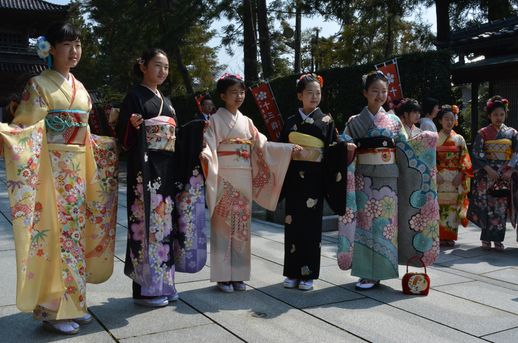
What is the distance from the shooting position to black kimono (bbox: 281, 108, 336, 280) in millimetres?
4453

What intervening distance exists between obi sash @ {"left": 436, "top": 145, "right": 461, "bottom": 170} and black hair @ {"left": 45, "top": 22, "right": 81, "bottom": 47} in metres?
4.77

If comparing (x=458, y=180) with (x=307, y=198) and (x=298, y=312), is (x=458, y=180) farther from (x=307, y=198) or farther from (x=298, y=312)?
(x=298, y=312)

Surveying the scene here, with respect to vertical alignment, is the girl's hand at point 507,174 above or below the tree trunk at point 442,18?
below

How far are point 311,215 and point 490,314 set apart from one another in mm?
1528

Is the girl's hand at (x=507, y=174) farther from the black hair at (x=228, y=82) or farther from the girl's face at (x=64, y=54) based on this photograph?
the girl's face at (x=64, y=54)

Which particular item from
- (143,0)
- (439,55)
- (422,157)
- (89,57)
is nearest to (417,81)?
(439,55)

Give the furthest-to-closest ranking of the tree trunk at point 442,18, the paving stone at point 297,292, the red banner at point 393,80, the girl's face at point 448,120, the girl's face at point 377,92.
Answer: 1. the tree trunk at point 442,18
2. the red banner at point 393,80
3. the girl's face at point 448,120
4. the girl's face at point 377,92
5. the paving stone at point 297,292

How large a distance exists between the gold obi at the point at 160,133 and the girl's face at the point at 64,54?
644mm

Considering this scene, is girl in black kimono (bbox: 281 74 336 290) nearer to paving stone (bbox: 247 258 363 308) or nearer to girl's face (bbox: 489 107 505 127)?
paving stone (bbox: 247 258 363 308)

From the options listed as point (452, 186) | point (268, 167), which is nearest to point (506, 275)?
point (452, 186)

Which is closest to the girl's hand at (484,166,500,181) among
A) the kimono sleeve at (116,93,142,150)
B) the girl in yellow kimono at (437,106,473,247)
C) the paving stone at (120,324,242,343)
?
the girl in yellow kimono at (437,106,473,247)

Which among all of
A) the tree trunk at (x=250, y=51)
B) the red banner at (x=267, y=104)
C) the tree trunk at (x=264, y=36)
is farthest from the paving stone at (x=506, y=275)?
the tree trunk at (x=264, y=36)

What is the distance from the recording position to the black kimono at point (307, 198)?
445 cm

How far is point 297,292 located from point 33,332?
2.00 metres
